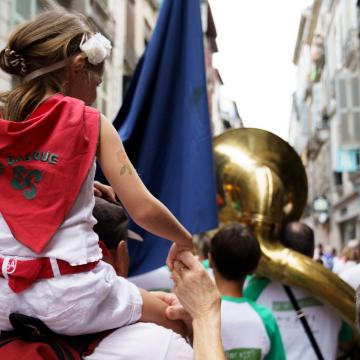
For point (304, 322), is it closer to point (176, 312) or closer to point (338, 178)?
point (176, 312)

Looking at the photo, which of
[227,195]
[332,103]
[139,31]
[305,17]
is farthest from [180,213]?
[305,17]

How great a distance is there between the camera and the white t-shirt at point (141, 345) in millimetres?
1323

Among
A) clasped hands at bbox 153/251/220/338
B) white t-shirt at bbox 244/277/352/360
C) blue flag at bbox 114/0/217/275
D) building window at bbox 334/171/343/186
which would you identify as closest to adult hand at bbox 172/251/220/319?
clasped hands at bbox 153/251/220/338

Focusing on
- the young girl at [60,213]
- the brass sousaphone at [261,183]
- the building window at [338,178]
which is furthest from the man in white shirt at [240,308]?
the building window at [338,178]

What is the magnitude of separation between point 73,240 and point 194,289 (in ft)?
1.19

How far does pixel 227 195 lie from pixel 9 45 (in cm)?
259

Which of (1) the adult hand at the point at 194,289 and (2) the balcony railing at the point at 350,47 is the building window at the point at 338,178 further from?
(1) the adult hand at the point at 194,289

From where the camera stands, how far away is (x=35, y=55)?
1.42 m

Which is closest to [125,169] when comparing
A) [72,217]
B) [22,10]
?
[72,217]

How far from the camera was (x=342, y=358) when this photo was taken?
2.92m

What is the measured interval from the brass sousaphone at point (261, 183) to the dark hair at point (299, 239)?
6 cm

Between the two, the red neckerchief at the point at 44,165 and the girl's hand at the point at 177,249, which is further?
the girl's hand at the point at 177,249

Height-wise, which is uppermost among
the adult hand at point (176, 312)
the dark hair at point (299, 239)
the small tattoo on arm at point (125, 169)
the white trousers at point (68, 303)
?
the small tattoo on arm at point (125, 169)

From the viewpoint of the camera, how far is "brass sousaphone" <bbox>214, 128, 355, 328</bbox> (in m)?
3.56
